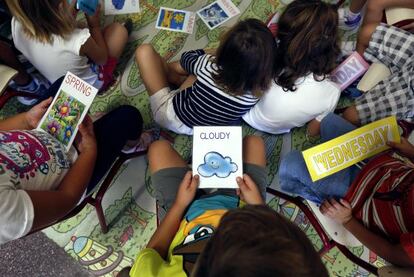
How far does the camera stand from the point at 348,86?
167 centimetres

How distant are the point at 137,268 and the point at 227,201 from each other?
354 mm

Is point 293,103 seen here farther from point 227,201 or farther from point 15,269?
point 15,269

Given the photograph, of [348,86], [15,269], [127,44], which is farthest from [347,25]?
[15,269]

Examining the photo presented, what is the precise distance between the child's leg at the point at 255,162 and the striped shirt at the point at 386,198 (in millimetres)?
276

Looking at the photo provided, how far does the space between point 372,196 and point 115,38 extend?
137cm

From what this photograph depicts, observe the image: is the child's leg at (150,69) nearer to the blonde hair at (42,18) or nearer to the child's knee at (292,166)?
the blonde hair at (42,18)

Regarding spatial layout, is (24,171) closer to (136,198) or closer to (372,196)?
(136,198)

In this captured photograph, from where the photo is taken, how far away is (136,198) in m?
1.62

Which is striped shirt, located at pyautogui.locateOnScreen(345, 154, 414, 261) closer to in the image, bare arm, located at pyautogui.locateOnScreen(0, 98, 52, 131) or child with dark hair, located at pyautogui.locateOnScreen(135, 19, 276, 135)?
child with dark hair, located at pyautogui.locateOnScreen(135, 19, 276, 135)

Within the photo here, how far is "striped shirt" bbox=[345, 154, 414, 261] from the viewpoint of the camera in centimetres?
102

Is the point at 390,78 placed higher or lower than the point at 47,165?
lower

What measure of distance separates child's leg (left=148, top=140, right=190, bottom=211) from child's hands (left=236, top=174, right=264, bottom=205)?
210 mm

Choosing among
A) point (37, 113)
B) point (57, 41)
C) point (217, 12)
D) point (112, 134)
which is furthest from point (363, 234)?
point (217, 12)

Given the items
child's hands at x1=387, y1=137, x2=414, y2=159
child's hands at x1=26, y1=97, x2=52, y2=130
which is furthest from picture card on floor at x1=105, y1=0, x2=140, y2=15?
child's hands at x1=387, y1=137, x2=414, y2=159
